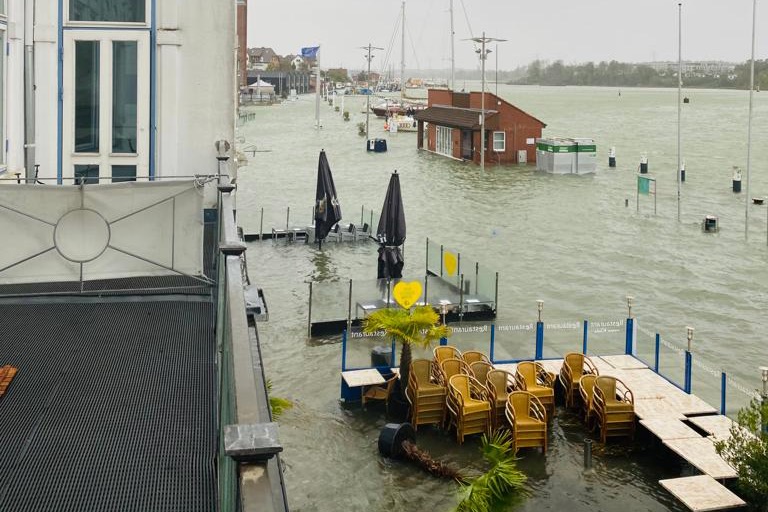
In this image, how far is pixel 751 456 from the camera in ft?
28.1

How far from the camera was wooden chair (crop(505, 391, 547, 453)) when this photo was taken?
10584 millimetres

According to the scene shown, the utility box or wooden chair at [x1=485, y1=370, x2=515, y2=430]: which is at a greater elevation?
the utility box

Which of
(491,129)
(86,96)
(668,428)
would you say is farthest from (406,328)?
(491,129)

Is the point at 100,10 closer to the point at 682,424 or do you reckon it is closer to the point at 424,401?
the point at 424,401

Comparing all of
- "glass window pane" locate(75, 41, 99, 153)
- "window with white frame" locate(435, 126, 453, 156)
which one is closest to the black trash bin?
"glass window pane" locate(75, 41, 99, 153)

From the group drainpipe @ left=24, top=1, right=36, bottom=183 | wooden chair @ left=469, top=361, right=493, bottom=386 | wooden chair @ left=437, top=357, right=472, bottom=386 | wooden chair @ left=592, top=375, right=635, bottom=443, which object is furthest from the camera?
wooden chair @ left=469, top=361, right=493, bottom=386

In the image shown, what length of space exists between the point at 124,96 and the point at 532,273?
14.7 metres

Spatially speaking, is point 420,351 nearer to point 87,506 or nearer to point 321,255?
point 321,255

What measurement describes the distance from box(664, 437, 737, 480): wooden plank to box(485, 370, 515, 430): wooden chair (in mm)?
1933

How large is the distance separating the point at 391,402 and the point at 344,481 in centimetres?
175

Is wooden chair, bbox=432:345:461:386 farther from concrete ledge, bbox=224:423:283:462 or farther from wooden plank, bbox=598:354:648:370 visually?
concrete ledge, bbox=224:423:283:462

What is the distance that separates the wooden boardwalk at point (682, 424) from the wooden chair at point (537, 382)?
472 millimetres

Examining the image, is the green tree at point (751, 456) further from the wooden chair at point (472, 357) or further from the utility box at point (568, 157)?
the utility box at point (568, 157)

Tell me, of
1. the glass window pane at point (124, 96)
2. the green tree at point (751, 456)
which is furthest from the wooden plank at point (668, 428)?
the glass window pane at point (124, 96)
